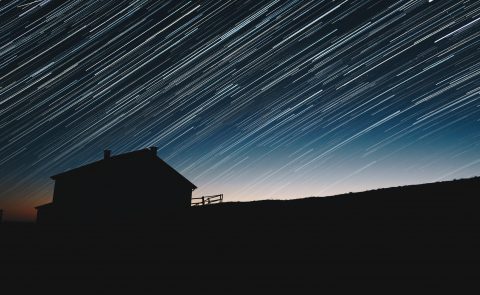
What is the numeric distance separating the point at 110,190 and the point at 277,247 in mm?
22371

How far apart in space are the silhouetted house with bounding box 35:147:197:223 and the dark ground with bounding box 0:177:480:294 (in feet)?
55.8

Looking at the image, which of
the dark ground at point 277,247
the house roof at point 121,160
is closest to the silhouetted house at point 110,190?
the house roof at point 121,160

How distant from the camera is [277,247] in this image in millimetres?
4504

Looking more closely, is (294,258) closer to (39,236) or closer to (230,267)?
(230,267)

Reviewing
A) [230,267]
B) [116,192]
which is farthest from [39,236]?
[116,192]

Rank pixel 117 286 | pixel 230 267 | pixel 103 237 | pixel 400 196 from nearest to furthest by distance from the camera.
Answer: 1. pixel 400 196
2. pixel 230 267
3. pixel 117 286
4. pixel 103 237

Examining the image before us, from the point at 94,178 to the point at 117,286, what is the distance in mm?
20851

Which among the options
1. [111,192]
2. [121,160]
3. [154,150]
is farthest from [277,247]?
[154,150]

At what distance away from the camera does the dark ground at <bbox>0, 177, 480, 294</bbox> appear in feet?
10.6

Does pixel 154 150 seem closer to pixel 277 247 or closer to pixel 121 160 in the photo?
pixel 121 160

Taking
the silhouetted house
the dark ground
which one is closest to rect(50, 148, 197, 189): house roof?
the silhouetted house

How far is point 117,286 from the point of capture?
5.32 m

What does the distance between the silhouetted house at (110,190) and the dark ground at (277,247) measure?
17.0 m

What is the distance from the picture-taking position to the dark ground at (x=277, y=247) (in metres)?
3.25
